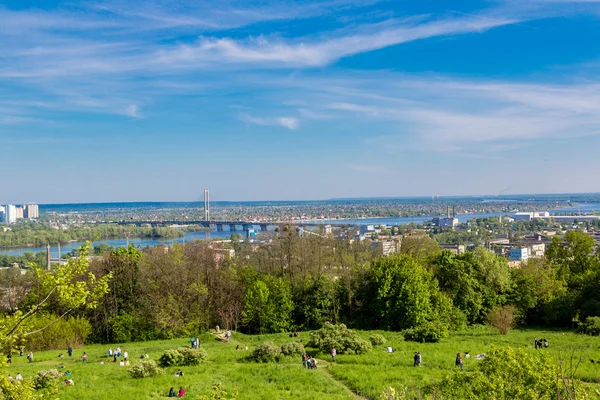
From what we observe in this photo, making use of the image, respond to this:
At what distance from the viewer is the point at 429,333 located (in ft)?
107

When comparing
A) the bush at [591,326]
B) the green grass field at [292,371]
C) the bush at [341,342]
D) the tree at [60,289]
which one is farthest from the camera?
the bush at [591,326]

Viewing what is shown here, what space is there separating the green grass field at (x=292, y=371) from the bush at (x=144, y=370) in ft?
1.80

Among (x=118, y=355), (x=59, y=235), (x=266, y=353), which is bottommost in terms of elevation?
(x=59, y=235)

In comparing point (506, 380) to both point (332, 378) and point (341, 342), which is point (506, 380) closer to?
point (332, 378)

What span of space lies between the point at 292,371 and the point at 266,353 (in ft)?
12.1

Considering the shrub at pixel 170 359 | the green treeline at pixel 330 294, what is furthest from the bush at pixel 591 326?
the shrub at pixel 170 359

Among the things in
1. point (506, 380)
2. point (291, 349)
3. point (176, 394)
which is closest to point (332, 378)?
point (291, 349)

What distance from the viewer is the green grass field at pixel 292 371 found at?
21.3 metres

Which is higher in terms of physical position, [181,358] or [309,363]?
[309,363]

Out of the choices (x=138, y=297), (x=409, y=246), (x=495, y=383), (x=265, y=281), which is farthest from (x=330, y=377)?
(x=409, y=246)

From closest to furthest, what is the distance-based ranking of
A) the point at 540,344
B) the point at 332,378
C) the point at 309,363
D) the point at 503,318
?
the point at 332,378 → the point at 309,363 → the point at 540,344 → the point at 503,318

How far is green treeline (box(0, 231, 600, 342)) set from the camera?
38.5 metres

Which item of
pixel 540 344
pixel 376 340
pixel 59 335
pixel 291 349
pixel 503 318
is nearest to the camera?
pixel 291 349

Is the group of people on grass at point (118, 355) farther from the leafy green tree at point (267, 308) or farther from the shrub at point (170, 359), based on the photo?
the leafy green tree at point (267, 308)
